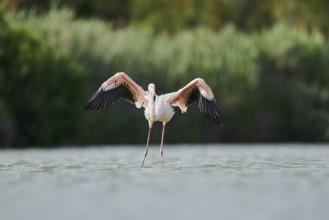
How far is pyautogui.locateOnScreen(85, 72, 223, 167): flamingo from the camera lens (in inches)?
518

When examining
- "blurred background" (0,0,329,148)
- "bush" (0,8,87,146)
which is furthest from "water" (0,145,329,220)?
"blurred background" (0,0,329,148)

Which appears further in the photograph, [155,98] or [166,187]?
[155,98]

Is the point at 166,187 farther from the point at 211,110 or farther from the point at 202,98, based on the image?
the point at 202,98

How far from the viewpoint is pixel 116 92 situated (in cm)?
1394

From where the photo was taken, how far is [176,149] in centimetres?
1778

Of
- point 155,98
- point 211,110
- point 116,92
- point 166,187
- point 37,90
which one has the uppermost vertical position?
point 37,90

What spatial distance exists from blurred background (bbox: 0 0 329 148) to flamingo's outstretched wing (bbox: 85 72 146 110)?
4.99 m

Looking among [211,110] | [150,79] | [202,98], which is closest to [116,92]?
[202,98]

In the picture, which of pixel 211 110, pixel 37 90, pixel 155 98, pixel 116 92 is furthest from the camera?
pixel 37 90

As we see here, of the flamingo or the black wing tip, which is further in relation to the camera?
the flamingo

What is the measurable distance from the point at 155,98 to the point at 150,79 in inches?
317

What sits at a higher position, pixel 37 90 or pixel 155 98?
pixel 37 90

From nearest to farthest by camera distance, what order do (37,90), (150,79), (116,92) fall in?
(116,92) → (37,90) → (150,79)

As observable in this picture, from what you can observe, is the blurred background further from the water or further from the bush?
the water
